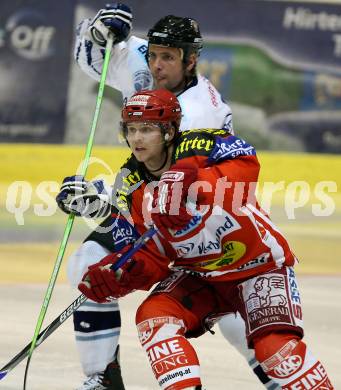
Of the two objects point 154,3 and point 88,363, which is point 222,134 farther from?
point 154,3

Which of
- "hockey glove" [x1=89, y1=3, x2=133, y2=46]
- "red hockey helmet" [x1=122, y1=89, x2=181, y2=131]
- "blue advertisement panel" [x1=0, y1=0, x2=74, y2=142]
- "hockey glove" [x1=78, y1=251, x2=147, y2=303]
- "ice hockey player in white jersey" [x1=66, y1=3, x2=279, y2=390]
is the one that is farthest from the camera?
"blue advertisement panel" [x1=0, y1=0, x2=74, y2=142]

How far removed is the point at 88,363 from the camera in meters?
4.92

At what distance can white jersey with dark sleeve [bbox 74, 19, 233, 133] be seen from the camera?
5219 mm

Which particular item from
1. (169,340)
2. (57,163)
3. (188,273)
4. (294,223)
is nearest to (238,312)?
(188,273)

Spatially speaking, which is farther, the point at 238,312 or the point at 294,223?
the point at 294,223

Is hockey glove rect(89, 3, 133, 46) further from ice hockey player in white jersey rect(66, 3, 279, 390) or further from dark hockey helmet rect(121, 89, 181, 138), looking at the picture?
dark hockey helmet rect(121, 89, 181, 138)

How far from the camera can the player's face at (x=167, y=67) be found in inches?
205

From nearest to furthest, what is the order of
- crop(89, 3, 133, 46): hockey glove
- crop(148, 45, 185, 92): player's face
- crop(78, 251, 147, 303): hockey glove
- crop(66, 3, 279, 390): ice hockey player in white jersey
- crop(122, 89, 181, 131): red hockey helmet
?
crop(78, 251, 147, 303): hockey glove < crop(122, 89, 181, 131): red hockey helmet < crop(66, 3, 279, 390): ice hockey player in white jersey < crop(148, 45, 185, 92): player's face < crop(89, 3, 133, 46): hockey glove

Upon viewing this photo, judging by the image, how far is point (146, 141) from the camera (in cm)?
432

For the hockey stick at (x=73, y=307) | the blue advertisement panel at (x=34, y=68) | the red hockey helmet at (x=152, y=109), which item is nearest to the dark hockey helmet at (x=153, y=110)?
the red hockey helmet at (x=152, y=109)

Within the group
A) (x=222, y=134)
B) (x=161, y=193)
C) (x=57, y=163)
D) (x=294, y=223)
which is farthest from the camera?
(x=57, y=163)

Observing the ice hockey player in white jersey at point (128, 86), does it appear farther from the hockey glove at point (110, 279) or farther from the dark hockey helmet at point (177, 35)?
the hockey glove at point (110, 279)

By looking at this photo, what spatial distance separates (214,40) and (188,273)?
7.57m

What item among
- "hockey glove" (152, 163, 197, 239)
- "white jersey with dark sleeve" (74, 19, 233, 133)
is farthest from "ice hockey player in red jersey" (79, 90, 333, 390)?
"white jersey with dark sleeve" (74, 19, 233, 133)
